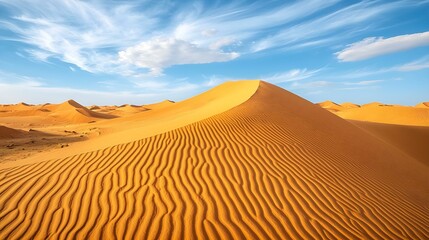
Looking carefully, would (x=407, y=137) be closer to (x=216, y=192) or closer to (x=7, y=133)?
(x=216, y=192)

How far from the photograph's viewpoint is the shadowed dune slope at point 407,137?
45.2ft

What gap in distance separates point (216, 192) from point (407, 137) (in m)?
15.9

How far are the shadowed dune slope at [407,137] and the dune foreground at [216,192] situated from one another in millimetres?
6456

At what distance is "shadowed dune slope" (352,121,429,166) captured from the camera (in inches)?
542

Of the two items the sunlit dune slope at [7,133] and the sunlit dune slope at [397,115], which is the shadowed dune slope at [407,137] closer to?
the sunlit dune slope at [397,115]

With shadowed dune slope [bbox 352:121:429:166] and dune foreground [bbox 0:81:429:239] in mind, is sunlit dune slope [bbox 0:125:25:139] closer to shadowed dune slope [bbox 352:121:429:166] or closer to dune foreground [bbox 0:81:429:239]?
dune foreground [bbox 0:81:429:239]

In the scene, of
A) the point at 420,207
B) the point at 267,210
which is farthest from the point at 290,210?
the point at 420,207

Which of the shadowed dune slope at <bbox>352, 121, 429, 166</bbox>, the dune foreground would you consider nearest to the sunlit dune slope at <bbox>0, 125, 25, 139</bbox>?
the dune foreground

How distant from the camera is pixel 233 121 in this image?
29.9ft

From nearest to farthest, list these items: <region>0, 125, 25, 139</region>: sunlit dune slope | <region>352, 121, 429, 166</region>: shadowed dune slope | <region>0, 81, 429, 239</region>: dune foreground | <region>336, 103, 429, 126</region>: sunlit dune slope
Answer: <region>0, 81, 429, 239</region>: dune foreground
<region>352, 121, 429, 166</region>: shadowed dune slope
<region>0, 125, 25, 139</region>: sunlit dune slope
<region>336, 103, 429, 126</region>: sunlit dune slope

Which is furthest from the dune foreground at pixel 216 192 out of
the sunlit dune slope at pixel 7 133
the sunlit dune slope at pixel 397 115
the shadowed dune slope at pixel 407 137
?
the sunlit dune slope at pixel 397 115

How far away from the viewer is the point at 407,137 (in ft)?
52.2

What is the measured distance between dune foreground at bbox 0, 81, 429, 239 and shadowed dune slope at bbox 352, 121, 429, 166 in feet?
21.2

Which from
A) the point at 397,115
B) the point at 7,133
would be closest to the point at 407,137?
the point at 397,115
